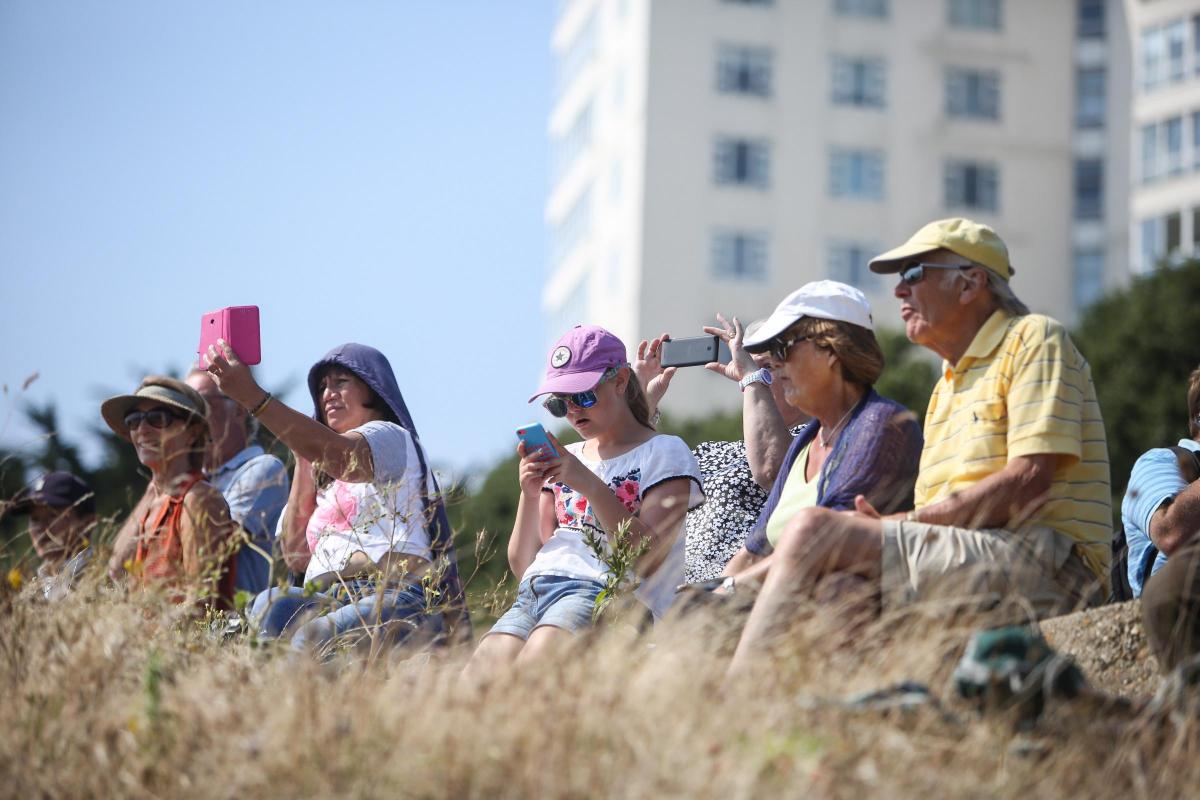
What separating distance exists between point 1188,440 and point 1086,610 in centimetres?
174

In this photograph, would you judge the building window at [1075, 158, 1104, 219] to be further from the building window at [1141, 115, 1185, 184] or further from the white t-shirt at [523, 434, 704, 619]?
the white t-shirt at [523, 434, 704, 619]

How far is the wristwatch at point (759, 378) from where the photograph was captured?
7578 millimetres

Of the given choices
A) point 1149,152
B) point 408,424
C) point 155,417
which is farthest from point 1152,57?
A: point 408,424

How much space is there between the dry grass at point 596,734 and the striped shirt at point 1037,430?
0.75 metres

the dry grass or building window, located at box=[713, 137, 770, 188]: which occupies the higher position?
building window, located at box=[713, 137, 770, 188]

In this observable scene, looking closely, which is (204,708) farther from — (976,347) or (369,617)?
(976,347)

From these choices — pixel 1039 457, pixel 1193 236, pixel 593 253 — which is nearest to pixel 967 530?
pixel 1039 457

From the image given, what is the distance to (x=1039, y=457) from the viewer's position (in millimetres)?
5605

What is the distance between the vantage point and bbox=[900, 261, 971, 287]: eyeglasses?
243 inches

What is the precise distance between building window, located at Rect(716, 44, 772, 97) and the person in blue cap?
48096mm

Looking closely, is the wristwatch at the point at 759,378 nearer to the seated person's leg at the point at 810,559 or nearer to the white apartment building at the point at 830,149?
the seated person's leg at the point at 810,559

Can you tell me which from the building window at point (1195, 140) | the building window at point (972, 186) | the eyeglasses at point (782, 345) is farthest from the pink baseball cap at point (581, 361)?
the building window at point (972, 186)

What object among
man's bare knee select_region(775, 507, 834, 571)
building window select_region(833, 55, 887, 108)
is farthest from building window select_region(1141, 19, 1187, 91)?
man's bare knee select_region(775, 507, 834, 571)

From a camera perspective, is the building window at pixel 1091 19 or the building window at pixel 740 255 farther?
the building window at pixel 1091 19
